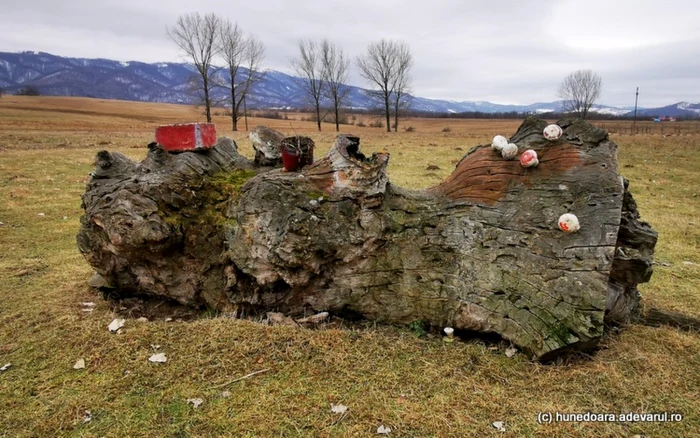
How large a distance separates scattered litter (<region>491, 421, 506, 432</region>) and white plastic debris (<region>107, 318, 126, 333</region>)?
13.5ft

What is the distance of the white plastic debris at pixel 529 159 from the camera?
4402 mm

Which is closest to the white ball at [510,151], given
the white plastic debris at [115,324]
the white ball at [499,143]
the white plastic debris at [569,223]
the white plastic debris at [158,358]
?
the white ball at [499,143]

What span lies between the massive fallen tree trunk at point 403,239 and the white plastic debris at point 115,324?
0.84 meters

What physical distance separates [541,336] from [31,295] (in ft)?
21.9

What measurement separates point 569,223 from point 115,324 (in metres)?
5.11

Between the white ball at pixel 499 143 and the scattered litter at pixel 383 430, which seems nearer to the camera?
the scattered litter at pixel 383 430

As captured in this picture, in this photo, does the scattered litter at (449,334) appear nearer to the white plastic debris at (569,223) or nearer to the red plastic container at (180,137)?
the white plastic debris at (569,223)

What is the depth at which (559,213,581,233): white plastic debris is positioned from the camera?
157 inches

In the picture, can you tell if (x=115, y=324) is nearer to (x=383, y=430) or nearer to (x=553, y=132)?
(x=383, y=430)

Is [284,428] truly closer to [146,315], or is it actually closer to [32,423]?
[32,423]

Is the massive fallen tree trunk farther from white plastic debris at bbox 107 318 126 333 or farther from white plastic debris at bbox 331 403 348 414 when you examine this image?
white plastic debris at bbox 331 403 348 414

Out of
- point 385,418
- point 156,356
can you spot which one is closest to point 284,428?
point 385,418

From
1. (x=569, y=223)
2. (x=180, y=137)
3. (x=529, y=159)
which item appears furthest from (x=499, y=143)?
(x=180, y=137)

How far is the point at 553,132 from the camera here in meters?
4.40
